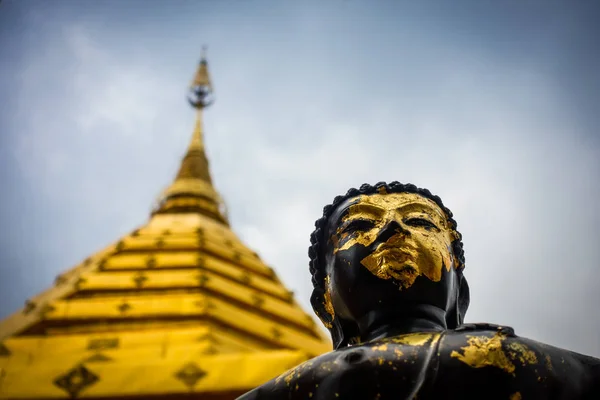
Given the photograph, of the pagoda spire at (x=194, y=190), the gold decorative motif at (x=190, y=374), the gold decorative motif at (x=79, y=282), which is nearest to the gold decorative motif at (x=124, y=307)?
the gold decorative motif at (x=79, y=282)

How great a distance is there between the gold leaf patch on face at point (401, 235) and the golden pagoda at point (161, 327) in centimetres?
377

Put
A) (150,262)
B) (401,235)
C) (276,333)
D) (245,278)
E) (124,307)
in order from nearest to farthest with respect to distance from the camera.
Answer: (401,235) → (124,307) → (276,333) → (150,262) → (245,278)

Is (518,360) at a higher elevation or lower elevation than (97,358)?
lower

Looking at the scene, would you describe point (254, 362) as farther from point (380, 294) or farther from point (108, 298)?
point (380, 294)

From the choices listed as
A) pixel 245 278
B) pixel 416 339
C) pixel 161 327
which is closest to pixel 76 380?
pixel 161 327

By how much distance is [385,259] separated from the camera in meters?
2.25

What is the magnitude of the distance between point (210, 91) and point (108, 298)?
1069 centimetres

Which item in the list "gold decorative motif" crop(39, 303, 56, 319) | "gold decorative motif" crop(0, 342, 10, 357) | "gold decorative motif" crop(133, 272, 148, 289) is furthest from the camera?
"gold decorative motif" crop(133, 272, 148, 289)

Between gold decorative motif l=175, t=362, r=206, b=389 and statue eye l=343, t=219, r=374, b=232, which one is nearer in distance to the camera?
statue eye l=343, t=219, r=374, b=232

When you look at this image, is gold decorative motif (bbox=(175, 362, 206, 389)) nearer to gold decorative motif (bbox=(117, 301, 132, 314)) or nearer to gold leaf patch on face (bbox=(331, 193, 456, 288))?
gold decorative motif (bbox=(117, 301, 132, 314))

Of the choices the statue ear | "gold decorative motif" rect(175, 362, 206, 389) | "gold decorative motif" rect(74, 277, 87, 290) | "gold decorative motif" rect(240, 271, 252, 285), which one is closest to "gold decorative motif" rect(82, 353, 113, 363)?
"gold decorative motif" rect(175, 362, 206, 389)

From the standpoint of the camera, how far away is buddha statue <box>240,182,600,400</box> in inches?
73.2

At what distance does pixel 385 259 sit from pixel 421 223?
26 centimetres

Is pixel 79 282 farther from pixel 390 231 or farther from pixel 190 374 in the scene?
pixel 390 231
